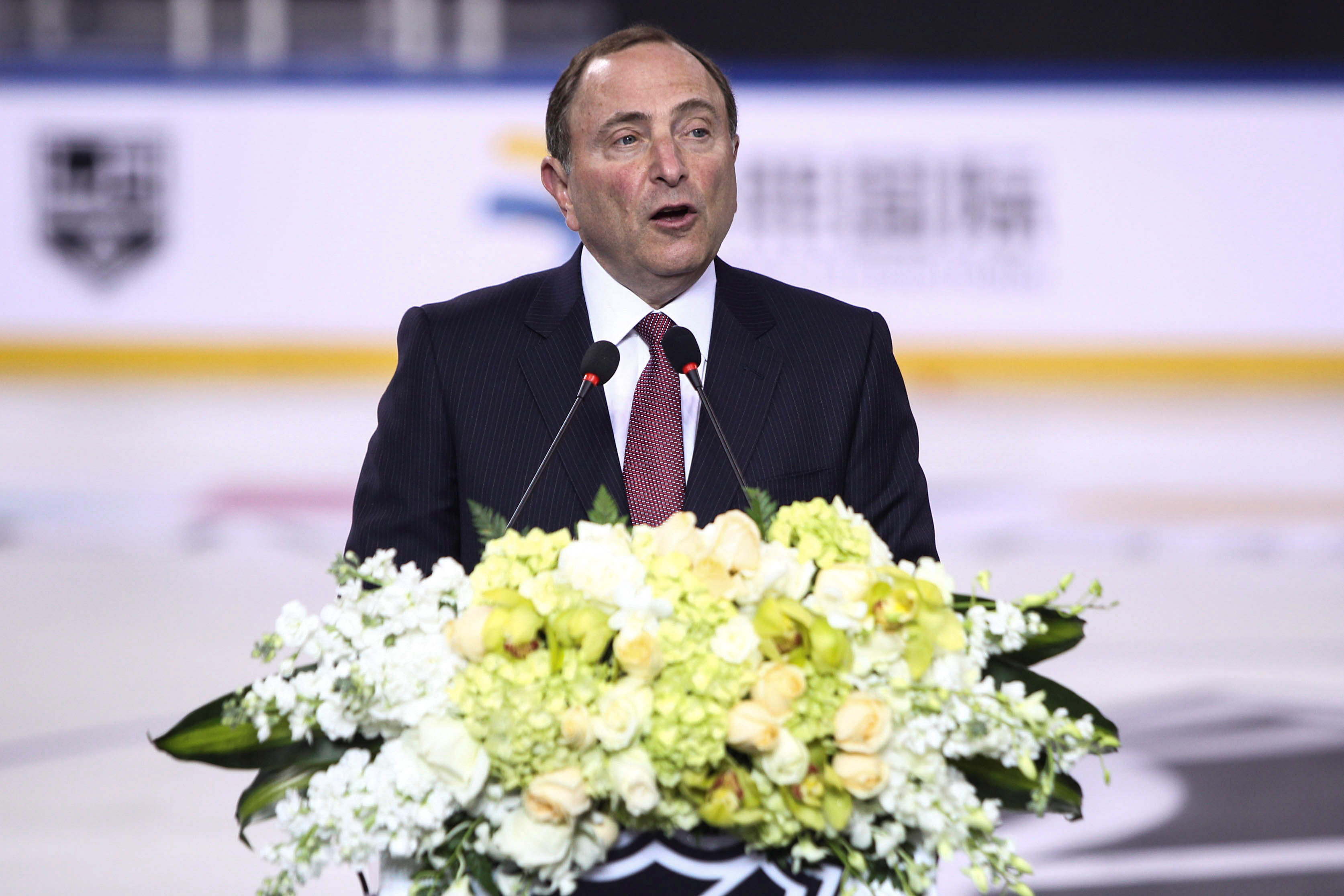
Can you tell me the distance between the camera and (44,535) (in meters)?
6.44

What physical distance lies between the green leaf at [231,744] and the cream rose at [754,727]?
28 centimetres

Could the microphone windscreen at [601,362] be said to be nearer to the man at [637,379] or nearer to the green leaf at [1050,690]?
the man at [637,379]

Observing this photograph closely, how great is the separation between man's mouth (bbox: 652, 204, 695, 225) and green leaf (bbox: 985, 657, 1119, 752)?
64 centimetres

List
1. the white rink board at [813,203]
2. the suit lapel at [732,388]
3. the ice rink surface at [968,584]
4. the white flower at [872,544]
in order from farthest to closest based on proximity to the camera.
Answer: the white rink board at [813,203] < the ice rink surface at [968,584] < the suit lapel at [732,388] < the white flower at [872,544]

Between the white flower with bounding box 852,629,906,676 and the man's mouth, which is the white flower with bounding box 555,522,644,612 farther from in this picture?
the man's mouth

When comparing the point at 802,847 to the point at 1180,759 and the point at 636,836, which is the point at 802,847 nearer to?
the point at 636,836

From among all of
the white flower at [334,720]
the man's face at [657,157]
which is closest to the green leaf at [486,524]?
the white flower at [334,720]

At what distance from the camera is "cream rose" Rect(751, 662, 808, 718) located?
36.6 inches

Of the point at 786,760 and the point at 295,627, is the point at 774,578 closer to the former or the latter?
the point at 786,760

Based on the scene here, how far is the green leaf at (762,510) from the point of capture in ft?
3.50

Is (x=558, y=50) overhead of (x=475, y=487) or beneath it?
overhead

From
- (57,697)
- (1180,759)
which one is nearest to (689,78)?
(1180,759)

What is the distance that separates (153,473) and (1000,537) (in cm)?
372

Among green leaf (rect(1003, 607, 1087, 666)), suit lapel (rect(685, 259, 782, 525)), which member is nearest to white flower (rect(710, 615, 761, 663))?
green leaf (rect(1003, 607, 1087, 666))
